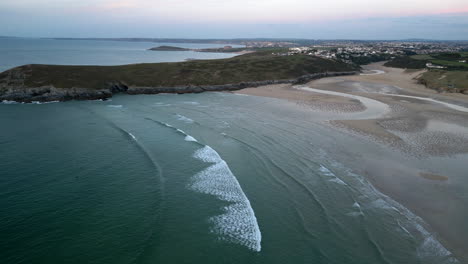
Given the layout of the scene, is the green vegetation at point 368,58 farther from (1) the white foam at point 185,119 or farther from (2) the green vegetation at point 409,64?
(1) the white foam at point 185,119

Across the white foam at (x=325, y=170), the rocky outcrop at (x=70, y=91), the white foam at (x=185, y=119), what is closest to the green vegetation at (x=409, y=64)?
the rocky outcrop at (x=70, y=91)

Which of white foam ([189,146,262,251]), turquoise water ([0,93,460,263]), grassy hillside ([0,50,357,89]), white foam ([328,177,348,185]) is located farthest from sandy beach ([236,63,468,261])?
grassy hillside ([0,50,357,89])

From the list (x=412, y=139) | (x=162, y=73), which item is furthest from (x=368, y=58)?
(x=412, y=139)

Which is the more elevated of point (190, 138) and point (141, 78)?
point (141, 78)

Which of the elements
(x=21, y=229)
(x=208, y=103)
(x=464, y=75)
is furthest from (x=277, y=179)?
(x=464, y=75)

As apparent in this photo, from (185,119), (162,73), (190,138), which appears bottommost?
(190,138)

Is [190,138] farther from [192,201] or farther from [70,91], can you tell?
[70,91]

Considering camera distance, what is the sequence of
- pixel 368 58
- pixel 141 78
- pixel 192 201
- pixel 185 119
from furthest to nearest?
pixel 368 58
pixel 141 78
pixel 185 119
pixel 192 201
